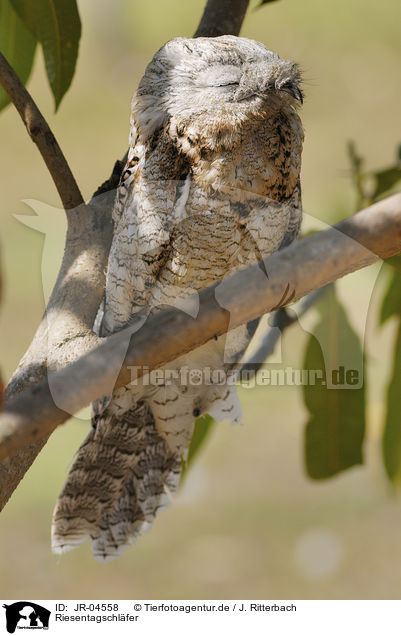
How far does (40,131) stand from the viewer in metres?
1.32

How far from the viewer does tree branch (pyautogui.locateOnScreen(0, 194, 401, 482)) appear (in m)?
0.79

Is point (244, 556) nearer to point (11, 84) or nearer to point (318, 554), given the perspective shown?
point (318, 554)

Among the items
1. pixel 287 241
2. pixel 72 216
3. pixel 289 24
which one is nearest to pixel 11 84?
pixel 72 216

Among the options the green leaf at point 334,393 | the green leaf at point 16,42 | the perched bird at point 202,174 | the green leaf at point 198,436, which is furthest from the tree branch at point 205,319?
the green leaf at point 198,436

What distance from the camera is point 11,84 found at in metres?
1.30

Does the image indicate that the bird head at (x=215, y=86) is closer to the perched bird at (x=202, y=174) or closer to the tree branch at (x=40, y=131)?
the perched bird at (x=202, y=174)

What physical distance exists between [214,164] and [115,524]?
1047mm

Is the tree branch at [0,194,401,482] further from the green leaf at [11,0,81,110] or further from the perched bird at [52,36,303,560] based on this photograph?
the green leaf at [11,0,81,110]

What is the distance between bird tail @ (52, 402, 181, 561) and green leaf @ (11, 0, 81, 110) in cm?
86

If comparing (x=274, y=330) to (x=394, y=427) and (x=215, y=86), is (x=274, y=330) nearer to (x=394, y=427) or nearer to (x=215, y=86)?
(x=394, y=427)

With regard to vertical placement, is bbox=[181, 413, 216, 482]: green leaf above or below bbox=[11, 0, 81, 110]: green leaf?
below

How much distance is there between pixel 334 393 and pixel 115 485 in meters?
0.66
